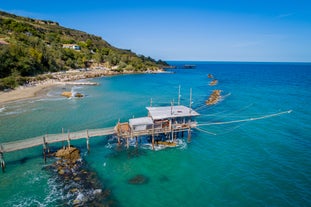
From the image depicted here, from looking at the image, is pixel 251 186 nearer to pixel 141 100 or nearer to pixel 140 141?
pixel 140 141

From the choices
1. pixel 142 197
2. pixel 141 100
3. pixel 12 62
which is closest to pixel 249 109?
pixel 141 100

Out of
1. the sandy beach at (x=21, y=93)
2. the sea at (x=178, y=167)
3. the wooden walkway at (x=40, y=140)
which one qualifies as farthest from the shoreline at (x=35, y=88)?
the wooden walkway at (x=40, y=140)

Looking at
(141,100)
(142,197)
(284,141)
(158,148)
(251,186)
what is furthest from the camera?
(141,100)

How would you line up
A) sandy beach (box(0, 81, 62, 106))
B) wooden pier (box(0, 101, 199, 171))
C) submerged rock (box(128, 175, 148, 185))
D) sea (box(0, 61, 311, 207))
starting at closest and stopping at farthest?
1. sea (box(0, 61, 311, 207))
2. submerged rock (box(128, 175, 148, 185))
3. wooden pier (box(0, 101, 199, 171))
4. sandy beach (box(0, 81, 62, 106))

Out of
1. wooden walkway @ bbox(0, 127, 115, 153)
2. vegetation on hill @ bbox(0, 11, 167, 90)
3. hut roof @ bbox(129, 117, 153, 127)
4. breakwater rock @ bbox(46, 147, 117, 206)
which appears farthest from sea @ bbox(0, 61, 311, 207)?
vegetation on hill @ bbox(0, 11, 167, 90)

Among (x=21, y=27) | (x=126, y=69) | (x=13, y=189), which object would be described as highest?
(x=21, y=27)

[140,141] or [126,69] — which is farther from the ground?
[126,69]

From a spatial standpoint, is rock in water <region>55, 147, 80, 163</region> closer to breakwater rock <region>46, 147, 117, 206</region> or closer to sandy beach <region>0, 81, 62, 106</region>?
breakwater rock <region>46, 147, 117, 206</region>

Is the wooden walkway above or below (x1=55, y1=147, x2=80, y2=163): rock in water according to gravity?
above
